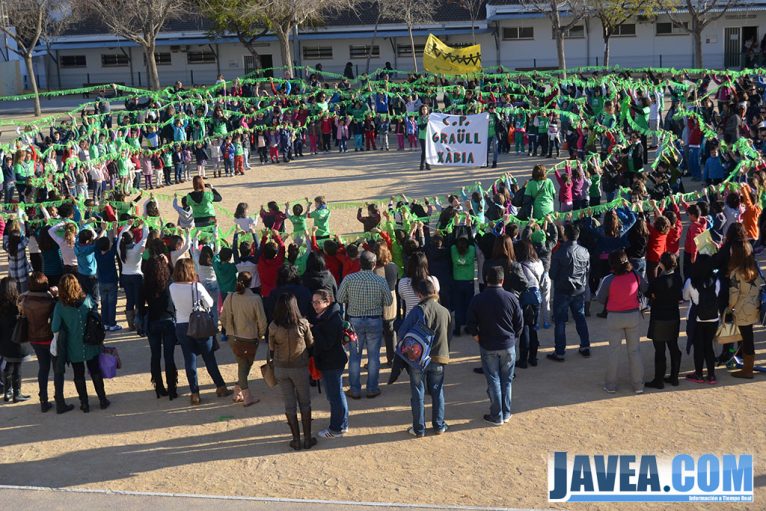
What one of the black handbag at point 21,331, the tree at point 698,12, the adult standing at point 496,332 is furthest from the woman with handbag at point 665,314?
the tree at point 698,12

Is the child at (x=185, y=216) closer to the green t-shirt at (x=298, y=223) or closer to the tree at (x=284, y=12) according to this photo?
the green t-shirt at (x=298, y=223)

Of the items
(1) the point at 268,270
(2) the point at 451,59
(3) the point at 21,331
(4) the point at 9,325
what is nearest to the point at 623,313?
(1) the point at 268,270

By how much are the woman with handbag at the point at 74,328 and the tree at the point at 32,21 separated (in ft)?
96.0

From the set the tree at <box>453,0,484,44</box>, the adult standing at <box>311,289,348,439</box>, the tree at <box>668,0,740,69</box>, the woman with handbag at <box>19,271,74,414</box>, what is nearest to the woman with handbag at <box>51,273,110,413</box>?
the woman with handbag at <box>19,271,74,414</box>

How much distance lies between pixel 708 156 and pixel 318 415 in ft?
39.0

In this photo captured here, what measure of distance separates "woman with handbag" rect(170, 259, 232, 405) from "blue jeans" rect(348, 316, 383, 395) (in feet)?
4.58

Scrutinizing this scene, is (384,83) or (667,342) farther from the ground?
(384,83)

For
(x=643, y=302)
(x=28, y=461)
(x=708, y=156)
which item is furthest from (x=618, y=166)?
(x=28, y=461)

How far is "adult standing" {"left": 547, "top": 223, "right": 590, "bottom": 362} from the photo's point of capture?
10.2 m

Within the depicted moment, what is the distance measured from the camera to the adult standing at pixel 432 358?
842 cm

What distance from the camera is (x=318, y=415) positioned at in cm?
915

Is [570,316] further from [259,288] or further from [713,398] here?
[259,288]

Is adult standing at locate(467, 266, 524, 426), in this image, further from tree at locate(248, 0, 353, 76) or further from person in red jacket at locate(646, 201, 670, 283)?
tree at locate(248, 0, 353, 76)

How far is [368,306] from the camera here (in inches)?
364
